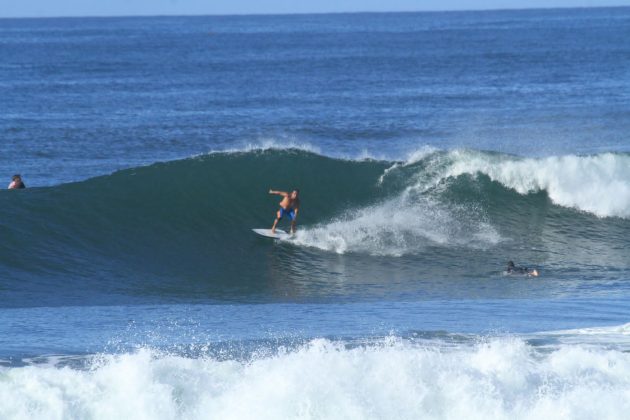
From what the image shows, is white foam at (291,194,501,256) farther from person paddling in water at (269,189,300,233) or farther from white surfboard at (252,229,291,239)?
person paddling in water at (269,189,300,233)

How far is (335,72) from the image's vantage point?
202 feet

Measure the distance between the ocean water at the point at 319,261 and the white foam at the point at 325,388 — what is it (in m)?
0.02

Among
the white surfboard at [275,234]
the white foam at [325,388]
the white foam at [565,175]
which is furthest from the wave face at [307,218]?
the white foam at [325,388]

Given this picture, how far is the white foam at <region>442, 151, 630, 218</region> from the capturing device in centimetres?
2344

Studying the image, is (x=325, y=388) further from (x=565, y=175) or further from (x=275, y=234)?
(x=565, y=175)

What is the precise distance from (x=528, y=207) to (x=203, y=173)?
787 centimetres

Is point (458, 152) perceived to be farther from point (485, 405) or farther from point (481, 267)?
point (485, 405)

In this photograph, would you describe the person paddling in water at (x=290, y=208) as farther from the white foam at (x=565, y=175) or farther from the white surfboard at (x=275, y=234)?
the white foam at (x=565, y=175)

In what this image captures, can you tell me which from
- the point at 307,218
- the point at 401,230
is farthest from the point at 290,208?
the point at 401,230

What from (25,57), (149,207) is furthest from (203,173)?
(25,57)

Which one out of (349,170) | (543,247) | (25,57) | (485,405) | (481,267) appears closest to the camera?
(485,405)

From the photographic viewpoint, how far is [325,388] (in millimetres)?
10711

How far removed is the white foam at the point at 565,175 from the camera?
23438 mm

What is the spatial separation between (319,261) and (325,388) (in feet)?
27.1
